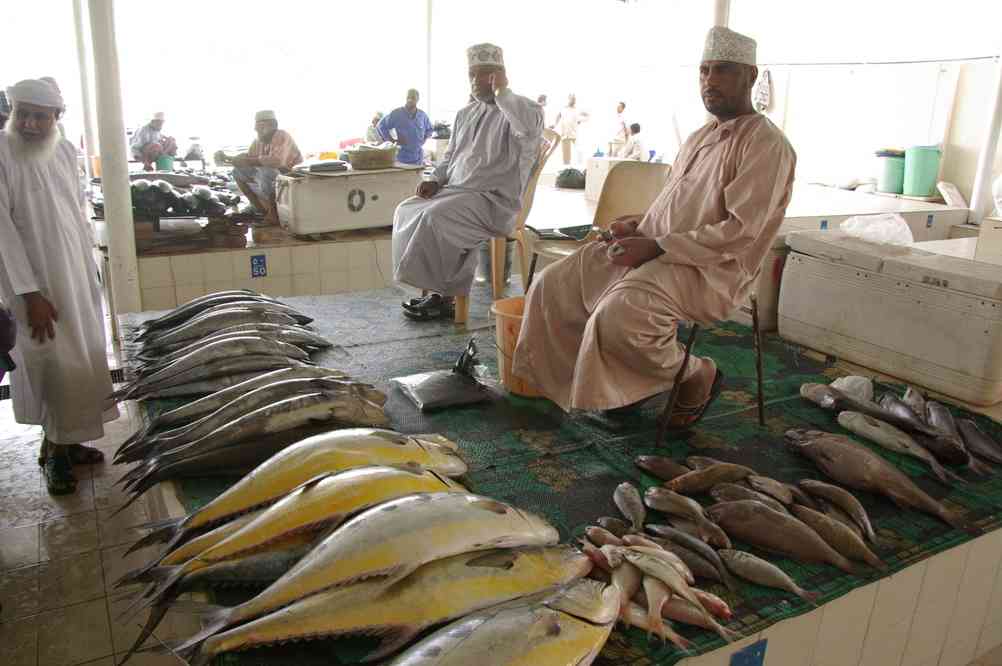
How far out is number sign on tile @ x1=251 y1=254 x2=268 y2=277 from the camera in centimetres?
626

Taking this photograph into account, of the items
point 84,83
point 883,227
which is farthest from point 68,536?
point 84,83

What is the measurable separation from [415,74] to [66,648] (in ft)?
40.7

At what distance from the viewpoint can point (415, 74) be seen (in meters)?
13.7

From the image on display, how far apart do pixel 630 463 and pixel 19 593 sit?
8.95 feet

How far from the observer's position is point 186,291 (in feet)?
19.7

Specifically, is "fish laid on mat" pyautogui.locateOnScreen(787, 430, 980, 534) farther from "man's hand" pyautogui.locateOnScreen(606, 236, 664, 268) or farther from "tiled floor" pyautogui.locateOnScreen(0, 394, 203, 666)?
"tiled floor" pyautogui.locateOnScreen(0, 394, 203, 666)

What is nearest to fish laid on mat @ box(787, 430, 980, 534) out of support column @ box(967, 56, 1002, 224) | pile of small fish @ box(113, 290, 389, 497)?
pile of small fish @ box(113, 290, 389, 497)

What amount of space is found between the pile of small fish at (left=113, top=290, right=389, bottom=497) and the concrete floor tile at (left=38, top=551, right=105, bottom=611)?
900mm

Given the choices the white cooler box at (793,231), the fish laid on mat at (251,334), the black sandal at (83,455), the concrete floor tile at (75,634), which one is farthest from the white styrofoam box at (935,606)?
the black sandal at (83,455)

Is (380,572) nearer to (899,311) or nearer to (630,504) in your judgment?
(630,504)

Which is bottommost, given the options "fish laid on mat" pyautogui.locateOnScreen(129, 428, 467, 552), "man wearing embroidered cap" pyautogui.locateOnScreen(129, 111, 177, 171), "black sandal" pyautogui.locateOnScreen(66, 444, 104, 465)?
"black sandal" pyautogui.locateOnScreen(66, 444, 104, 465)

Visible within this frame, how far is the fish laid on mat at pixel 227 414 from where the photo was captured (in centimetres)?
256

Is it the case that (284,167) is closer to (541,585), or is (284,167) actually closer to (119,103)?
(119,103)

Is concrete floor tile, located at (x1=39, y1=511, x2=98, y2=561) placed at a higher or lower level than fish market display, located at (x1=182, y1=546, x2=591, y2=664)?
lower
